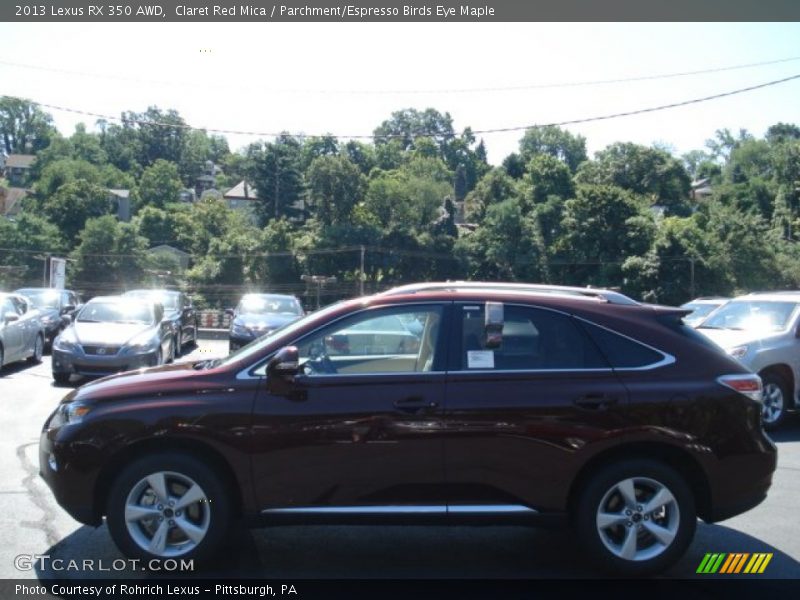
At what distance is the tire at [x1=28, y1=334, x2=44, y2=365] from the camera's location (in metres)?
16.4

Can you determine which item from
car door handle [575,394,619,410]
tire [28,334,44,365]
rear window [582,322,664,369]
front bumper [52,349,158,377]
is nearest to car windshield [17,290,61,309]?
tire [28,334,44,365]

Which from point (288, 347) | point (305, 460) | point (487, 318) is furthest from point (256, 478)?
point (487, 318)

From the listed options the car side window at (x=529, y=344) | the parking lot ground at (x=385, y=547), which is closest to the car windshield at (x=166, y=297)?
the parking lot ground at (x=385, y=547)

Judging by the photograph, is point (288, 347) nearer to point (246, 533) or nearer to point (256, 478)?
point (256, 478)

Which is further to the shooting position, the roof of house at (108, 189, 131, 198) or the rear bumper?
the roof of house at (108, 189, 131, 198)

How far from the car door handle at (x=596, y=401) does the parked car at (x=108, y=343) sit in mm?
9811

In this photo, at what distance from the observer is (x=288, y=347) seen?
505 cm

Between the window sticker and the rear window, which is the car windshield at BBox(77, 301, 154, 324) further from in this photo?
the rear window

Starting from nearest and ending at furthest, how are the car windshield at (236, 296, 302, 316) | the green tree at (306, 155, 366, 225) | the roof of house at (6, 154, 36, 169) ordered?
the car windshield at (236, 296, 302, 316)
the green tree at (306, 155, 366, 225)
the roof of house at (6, 154, 36, 169)

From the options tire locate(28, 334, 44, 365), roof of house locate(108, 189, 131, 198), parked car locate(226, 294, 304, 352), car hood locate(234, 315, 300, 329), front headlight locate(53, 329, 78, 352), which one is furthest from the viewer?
roof of house locate(108, 189, 131, 198)

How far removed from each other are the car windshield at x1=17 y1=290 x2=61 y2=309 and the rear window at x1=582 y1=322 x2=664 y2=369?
61.2 feet

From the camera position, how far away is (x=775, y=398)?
1059cm

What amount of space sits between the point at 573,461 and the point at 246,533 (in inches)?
97.7

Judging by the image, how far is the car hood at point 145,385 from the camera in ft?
16.7
